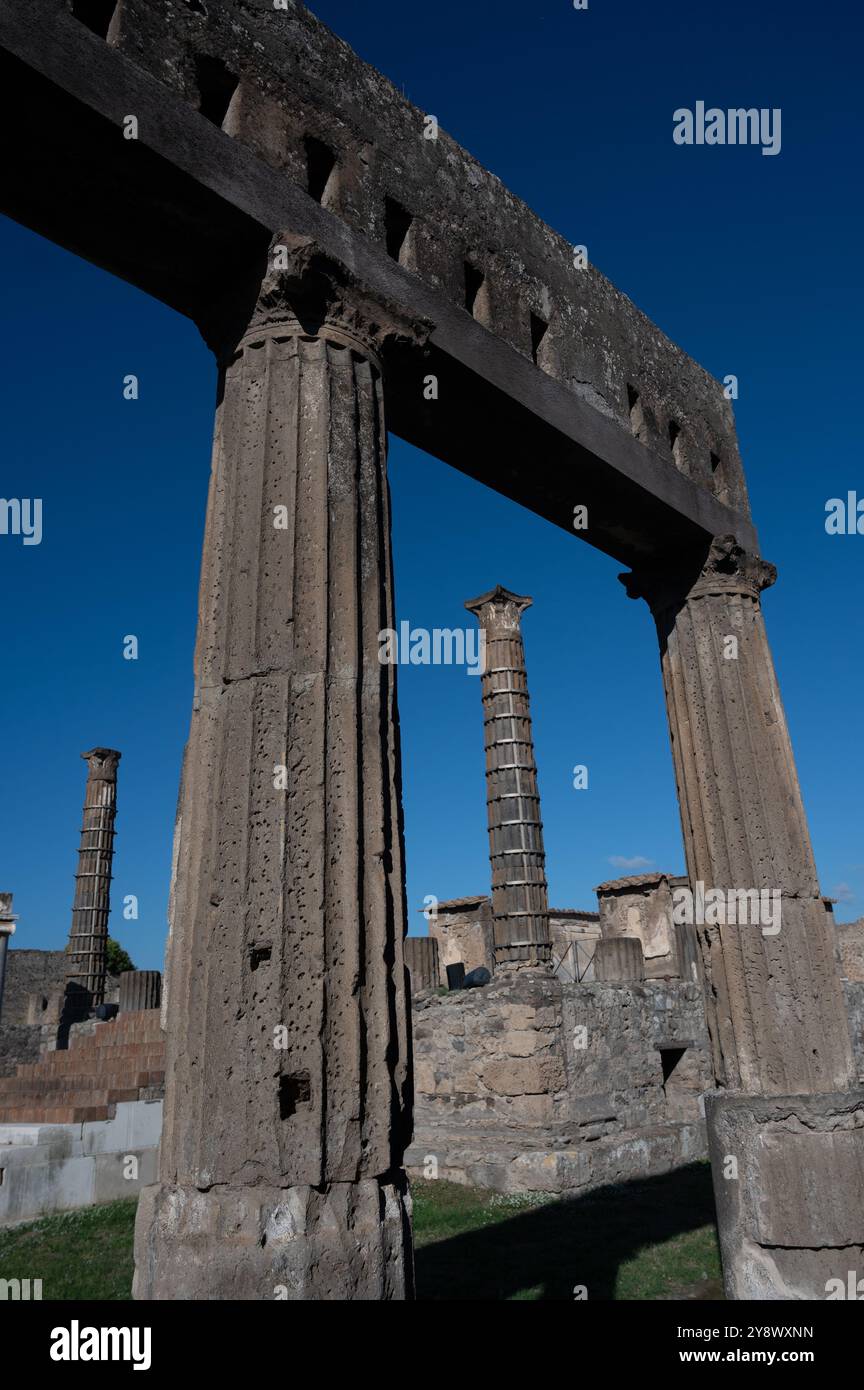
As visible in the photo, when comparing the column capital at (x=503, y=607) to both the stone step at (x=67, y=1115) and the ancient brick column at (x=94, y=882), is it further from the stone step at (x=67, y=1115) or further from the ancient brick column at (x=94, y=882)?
the ancient brick column at (x=94, y=882)

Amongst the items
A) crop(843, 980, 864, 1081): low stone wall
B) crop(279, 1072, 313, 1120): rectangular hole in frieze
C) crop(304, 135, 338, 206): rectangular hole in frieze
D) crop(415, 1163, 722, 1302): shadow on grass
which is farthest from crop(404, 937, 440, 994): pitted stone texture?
crop(304, 135, 338, 206): rectangular hole in frieze

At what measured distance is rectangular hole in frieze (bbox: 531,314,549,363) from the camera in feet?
16.4

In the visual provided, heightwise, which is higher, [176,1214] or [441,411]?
[441,411]

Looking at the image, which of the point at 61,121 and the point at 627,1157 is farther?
the point at 627,1157

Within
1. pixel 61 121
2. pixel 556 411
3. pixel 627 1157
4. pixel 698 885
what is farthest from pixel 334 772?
pixel 627 1157

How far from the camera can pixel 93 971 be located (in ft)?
59.7

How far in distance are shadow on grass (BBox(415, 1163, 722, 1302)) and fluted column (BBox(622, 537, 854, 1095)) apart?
1.69 meters

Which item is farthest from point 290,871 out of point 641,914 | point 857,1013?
point 641,914

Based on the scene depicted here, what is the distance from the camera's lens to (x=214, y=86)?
141 inches

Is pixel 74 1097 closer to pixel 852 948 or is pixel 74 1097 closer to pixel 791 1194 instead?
pixel 791 1194

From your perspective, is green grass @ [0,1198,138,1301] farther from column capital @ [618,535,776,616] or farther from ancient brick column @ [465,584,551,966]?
ancient brick column @ [465,584,551,966]

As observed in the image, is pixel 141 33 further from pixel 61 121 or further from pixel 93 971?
pixel 93 971

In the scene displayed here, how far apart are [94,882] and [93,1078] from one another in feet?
29.9

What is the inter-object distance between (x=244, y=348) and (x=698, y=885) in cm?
369
